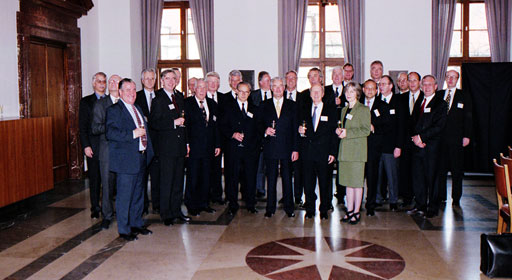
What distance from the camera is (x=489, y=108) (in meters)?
8.32

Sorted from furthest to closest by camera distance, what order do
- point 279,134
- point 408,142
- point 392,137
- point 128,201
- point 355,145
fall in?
point 408,142 < point 392,137 < point 279,134 < point 355,145 < point 128,201

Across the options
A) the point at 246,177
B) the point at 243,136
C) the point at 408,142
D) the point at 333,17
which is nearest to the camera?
the point at 243,136

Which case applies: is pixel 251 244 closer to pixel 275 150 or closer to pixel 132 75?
pixel 275 150

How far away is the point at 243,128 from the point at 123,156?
1.60 meters

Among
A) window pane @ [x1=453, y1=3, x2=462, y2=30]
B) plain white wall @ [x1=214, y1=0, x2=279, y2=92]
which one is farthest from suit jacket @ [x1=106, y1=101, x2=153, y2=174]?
window pane @ [x1=453, y1=3, x2=462, y2=30]

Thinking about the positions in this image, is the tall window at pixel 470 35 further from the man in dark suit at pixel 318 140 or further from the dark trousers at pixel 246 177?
the dark trousers at pixel 246 177

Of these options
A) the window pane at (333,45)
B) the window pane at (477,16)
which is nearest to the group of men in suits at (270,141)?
the window pane at (333,45)

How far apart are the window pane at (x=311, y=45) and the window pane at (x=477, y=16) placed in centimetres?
304

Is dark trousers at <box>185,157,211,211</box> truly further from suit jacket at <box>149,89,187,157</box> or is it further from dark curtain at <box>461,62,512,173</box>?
dark curtain at <box>461,62,512,173</box>

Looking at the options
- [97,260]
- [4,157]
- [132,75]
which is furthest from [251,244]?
[132,75]

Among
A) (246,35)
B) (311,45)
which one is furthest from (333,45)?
(246,35)

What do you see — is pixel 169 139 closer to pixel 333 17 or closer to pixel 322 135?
pixel 322 135

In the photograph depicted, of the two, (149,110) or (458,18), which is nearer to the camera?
(149,110)

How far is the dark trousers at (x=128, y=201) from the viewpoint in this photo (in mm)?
4699
